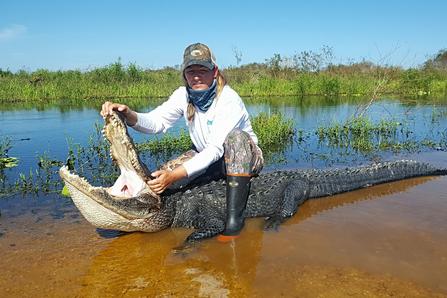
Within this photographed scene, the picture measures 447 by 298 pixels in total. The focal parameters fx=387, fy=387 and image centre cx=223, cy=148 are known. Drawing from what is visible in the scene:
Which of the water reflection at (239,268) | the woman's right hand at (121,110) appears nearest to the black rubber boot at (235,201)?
the water reflection at (239,268)

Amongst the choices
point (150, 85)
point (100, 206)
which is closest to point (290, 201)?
point (100, 206)

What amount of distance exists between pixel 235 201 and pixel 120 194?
2.87ft

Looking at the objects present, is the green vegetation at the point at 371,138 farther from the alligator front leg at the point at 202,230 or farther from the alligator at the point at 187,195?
the alligator front leg at the point at 202,230

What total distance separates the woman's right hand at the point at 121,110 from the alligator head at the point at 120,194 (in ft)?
0.12

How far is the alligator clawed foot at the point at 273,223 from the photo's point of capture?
124 inches

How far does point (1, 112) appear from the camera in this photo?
12.3m

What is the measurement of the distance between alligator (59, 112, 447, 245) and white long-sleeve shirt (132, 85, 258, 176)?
387 millimetres

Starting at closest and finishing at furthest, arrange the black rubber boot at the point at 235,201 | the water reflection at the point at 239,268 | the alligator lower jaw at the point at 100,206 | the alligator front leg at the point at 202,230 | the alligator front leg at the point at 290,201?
the water reflection at the point at 239,268
the alligator lower jaw at the point at 100,206
the alligator front leg at the point at 202,230
the black rubber boot at the point at 235,201
the alligator front leg at the point at 290,201

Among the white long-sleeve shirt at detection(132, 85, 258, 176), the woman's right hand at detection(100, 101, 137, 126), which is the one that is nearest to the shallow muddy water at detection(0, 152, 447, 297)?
the white long-sleeve shirt at detection(132, 85, 258, 176)

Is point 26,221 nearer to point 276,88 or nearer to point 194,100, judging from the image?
point 194,100

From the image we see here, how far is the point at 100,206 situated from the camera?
267 centimetres

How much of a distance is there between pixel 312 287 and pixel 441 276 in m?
0.76

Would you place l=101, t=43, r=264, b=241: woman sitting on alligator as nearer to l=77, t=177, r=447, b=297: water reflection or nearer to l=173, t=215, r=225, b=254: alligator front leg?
l=173, t=215, r=225, b=254: alligator front leg

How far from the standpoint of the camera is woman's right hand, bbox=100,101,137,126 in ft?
8.73
